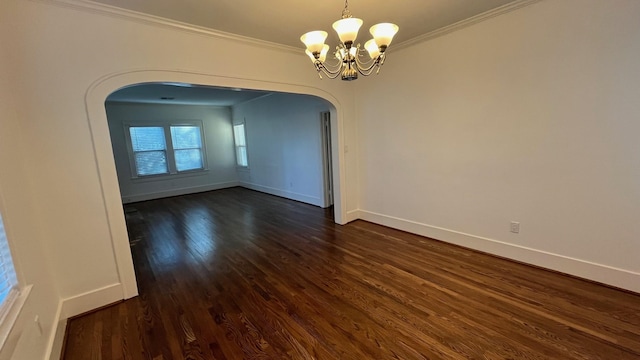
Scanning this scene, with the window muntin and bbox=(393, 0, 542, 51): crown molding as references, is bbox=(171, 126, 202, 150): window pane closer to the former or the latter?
the window muntin

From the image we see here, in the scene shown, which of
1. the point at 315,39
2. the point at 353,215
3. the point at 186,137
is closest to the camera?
the point at 315,39

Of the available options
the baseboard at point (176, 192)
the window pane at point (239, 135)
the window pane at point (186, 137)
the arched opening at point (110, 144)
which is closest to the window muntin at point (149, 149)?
the window pane at point (186, 137)

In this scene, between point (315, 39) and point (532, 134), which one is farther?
point (532, 134)

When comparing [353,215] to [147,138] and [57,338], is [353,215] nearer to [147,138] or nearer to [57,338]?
[57,338]

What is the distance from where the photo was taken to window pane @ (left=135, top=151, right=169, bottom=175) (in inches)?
288

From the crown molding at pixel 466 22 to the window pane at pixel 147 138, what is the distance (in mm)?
6872

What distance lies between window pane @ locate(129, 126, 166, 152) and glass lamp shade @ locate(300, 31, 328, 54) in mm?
7194

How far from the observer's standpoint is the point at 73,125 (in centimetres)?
230

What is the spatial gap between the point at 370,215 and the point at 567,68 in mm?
3050

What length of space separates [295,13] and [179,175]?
6.82 m

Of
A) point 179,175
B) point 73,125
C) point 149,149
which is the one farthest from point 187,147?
point 73,125

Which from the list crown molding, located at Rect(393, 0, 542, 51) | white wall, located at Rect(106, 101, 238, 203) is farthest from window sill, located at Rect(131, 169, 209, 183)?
crown molding, located at Rect(393, 0, 542, 51)

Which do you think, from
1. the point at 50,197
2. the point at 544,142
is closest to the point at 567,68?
the point at 544,142

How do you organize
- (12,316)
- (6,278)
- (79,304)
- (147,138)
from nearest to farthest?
(12,316), (6,278), (79,304), (147,138)
